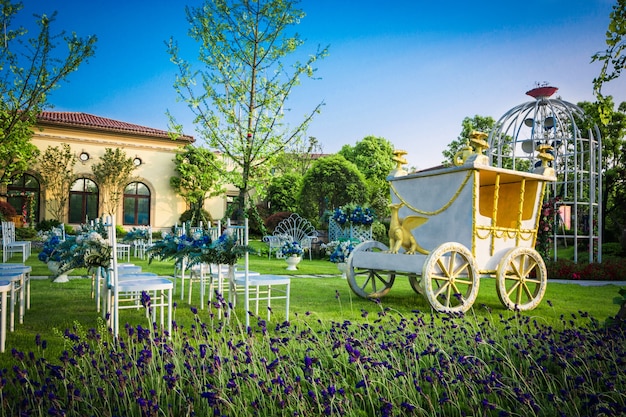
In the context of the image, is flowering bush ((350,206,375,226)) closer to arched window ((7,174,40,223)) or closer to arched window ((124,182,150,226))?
arched window ((124,182,150,226))

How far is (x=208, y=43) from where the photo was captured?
10711 millimetres

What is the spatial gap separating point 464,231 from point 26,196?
62.8 feet

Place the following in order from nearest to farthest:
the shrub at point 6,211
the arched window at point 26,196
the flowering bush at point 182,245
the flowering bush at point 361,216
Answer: the flowering bush at point 182,245, the flowering bush at point 361,216, the shrub at point 6,211, the arched window at point 26,196

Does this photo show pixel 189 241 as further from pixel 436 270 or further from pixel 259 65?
pixel 259 65

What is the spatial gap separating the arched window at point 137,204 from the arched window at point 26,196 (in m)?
3.56

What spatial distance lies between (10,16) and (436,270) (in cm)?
1165

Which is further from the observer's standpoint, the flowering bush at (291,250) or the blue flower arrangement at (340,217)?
the blue flower arrangement at (340,217)

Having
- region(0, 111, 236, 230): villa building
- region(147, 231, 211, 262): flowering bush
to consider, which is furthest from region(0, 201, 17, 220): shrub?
region(147, 231, 211, 262): flowering bush

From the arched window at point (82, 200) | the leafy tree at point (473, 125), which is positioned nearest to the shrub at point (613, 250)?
the leafy tree at point (473, 125)

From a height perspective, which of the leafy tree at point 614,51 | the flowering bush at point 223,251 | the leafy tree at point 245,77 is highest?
the leafy tree at point 245,77

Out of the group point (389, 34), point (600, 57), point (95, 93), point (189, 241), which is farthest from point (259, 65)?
point (95, 93)

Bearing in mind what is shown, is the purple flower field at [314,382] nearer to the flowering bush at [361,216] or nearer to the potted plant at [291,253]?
the potted plant at [291,253]

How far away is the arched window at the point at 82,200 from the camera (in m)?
20.2

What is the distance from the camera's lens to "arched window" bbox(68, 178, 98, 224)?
2025 cm
